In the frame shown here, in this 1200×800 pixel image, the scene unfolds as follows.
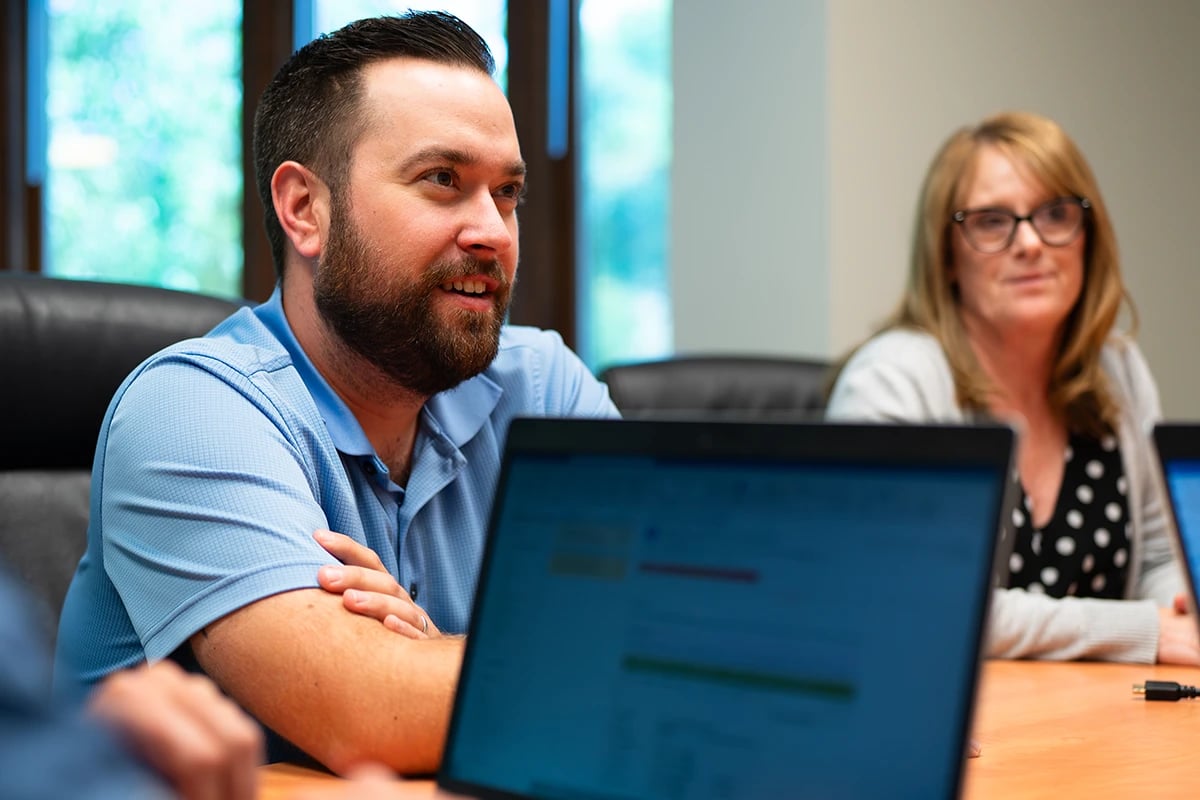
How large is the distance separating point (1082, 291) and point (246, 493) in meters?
1.46

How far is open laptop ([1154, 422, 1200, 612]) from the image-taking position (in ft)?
2.41

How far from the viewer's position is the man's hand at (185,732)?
1.39ft

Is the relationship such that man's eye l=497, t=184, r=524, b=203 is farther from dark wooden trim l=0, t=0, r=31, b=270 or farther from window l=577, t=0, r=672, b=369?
dark wooden trim l=0, t=0, r=31, b=270

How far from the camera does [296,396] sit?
4.11 ft

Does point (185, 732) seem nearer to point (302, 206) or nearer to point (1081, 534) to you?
point (302, 206)

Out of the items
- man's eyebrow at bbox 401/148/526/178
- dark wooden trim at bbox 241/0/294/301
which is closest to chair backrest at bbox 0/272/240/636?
man's eyebrow at bbox 401/148/526/178

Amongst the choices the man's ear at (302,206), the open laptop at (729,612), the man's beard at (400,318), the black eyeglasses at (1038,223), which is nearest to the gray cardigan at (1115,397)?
the black eyeglasses at (1038,223)

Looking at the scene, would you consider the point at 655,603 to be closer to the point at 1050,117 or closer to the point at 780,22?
the point at 780,22

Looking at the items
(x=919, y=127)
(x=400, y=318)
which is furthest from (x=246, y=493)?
(x=919, y=127)

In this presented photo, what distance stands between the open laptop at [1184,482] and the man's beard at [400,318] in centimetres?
79

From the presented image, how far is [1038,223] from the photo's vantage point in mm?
1989

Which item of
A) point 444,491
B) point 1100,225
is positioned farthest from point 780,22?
point 444,491

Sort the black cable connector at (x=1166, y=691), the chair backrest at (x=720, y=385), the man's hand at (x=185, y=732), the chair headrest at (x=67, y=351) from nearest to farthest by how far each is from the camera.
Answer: the man's hand at (x=185, y=732) → the black cable connector at (x=1166, y=691) → the chair headrest at (x=67, y=351) → the chair backrest at (x=720, y=385)

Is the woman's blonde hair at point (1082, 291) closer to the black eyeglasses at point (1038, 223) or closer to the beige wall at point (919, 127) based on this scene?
the black eyeglasses at point (1038, 223)
